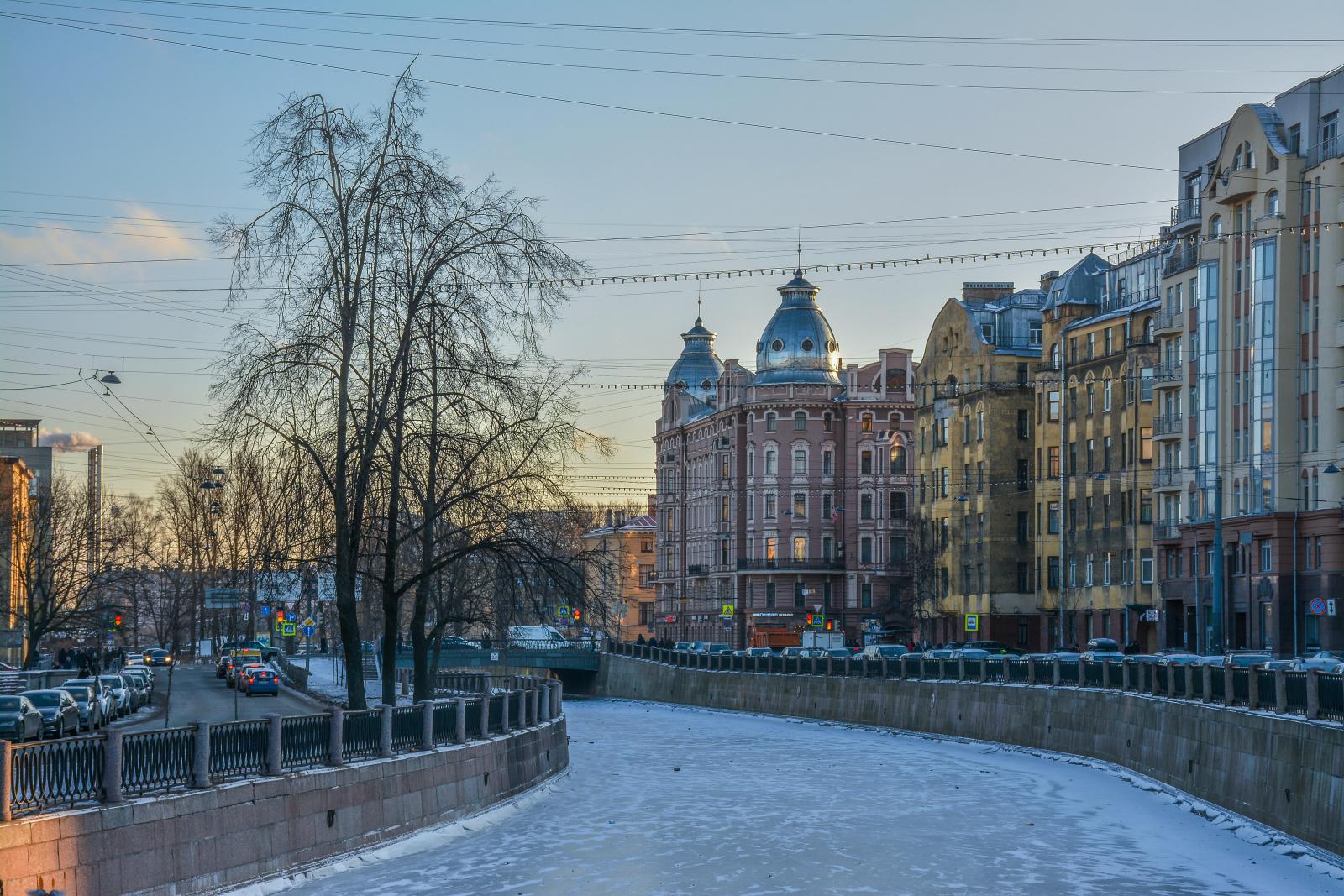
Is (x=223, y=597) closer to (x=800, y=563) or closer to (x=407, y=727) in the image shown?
(x=407, y=727)

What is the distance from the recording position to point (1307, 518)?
66500 millimetres

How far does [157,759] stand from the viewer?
882 inches

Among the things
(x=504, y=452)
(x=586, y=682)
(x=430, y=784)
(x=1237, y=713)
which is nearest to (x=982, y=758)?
(x=1237, y=713)

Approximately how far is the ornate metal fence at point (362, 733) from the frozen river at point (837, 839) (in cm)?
172

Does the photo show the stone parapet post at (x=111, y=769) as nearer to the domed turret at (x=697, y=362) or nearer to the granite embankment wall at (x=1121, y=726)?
the granite embankment wall at (x=1121, y=726)

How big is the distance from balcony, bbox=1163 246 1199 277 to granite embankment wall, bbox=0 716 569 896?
52.5 m

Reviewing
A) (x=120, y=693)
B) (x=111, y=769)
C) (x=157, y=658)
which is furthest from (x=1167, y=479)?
(x=157, y=658)

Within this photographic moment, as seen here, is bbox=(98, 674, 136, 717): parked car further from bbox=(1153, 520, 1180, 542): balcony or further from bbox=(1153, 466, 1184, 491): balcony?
bbox=(1153, 466, 1184, 491): balcony

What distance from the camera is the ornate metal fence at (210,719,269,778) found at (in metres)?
24.2

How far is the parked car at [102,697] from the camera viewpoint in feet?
170

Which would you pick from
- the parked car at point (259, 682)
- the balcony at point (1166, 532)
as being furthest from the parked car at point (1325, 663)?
the parked car at point (259, 682)

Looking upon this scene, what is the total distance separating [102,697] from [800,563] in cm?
7737

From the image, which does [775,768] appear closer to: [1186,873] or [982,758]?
[982,758]

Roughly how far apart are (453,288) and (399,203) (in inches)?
81.2
